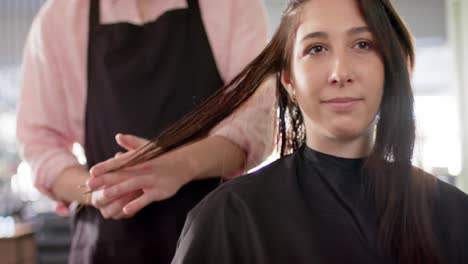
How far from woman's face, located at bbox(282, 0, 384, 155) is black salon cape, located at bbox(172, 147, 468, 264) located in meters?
0.10

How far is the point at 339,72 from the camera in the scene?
873 millimetres

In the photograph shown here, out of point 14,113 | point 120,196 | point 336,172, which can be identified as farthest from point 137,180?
point 14,113

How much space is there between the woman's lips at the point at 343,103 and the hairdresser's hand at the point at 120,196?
0.33 m

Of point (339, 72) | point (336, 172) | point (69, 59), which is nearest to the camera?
point (339, 72)

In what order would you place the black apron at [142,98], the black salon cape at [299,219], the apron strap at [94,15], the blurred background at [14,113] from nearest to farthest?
the black salon cape at [299,219] → the black apron at [142,98] → the apron strap at [94,15] → the blurred background at [14,113]

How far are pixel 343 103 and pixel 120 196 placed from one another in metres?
0.40

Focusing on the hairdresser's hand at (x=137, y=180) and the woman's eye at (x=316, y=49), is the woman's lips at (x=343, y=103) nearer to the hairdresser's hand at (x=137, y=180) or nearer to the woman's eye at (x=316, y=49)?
the woman's eye at (x=316, y=49)

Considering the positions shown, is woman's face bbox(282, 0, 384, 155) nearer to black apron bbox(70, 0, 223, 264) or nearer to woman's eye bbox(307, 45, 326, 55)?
woman's eye bbox(307, 45, 326, 55)

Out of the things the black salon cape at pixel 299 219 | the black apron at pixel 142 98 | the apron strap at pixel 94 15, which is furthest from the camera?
the apron strap at pixel 94 15

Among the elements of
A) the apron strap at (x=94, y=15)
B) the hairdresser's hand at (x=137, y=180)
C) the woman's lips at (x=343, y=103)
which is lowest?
the hairdresser's hand at (x=137, y=180)

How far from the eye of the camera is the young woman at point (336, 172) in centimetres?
87

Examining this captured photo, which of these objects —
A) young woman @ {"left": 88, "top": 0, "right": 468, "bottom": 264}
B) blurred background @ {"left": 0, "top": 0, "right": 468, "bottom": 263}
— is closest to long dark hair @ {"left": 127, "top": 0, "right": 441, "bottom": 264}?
young woman @ {"left": 88, "top": 0, "right": 468, "bottom": 264}

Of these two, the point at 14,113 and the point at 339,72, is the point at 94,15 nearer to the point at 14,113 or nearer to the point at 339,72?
the point at 339,72

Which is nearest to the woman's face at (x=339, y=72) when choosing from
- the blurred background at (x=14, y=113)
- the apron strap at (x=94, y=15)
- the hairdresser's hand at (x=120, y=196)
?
the hairdresser's hand at (x=120, y=196)
